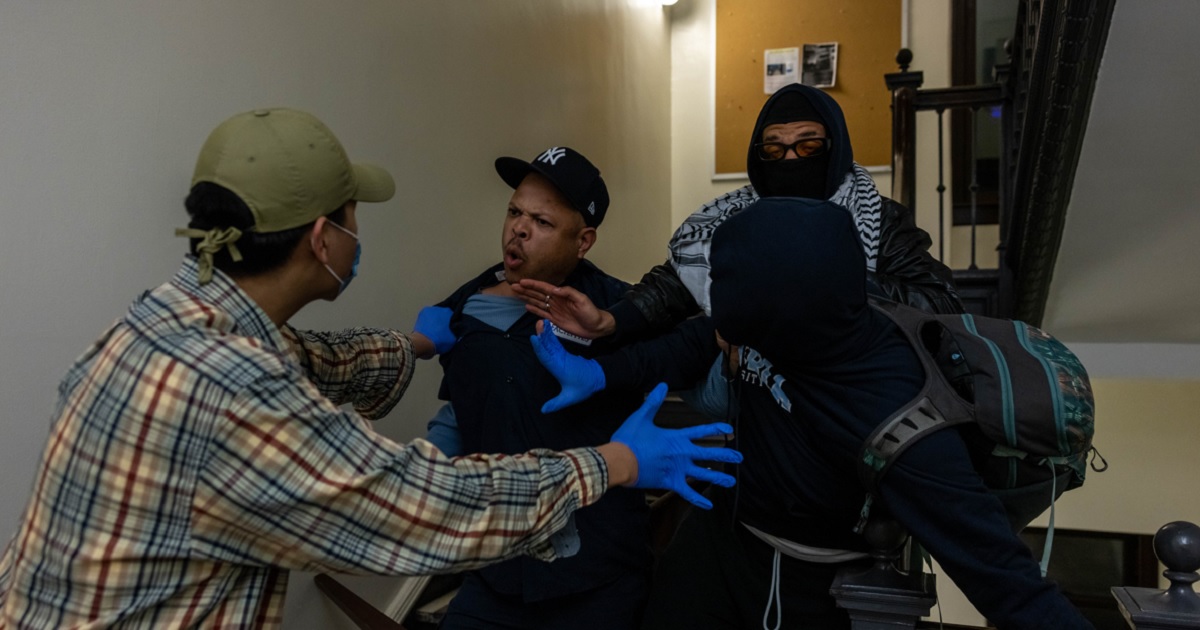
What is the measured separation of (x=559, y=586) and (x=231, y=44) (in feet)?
4.15

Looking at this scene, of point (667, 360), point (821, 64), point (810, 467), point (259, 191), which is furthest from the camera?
point (821, 64)

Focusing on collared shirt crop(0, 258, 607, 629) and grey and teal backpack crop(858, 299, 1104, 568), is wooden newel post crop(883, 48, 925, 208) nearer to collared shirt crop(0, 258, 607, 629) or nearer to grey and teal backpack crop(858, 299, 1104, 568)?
grey and teal backpack crop(858, 299, 1104, 568)

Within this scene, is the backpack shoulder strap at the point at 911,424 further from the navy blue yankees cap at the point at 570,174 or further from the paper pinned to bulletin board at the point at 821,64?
the paper pinned to bulletin board at the point at 821,64

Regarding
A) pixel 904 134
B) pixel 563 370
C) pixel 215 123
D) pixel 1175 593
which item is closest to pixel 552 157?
pixel 563 370

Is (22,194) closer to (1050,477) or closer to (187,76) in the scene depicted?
(187,76)

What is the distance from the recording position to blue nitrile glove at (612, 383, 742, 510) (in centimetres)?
124

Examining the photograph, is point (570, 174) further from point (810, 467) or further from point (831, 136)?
point (810, 467)

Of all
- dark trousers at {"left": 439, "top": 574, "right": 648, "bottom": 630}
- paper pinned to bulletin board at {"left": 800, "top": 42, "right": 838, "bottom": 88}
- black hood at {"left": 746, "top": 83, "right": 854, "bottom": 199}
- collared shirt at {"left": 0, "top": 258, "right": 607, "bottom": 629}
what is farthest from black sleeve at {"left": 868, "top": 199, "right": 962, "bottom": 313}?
paper pinned to bulletin board at {"left": 800, "top": 42, "right": 838, "bottom": 88}

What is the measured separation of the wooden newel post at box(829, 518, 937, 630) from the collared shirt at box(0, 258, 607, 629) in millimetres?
464

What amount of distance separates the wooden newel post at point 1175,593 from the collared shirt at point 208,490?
79cm

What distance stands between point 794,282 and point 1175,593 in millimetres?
624

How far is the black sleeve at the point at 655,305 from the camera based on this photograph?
1.74m

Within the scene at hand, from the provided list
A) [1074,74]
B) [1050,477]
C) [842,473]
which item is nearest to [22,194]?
[842,473]

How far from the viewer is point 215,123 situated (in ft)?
5.93
